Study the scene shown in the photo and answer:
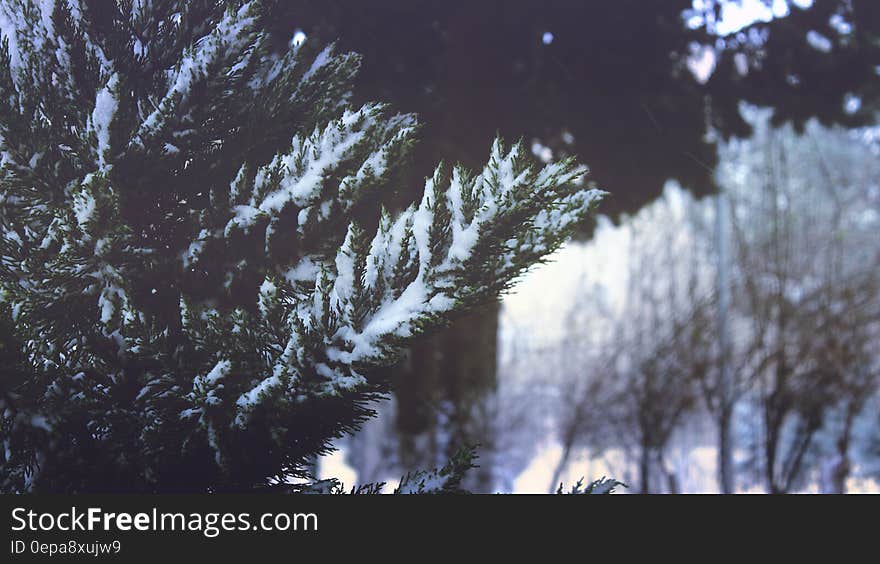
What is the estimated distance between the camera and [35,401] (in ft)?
4.69

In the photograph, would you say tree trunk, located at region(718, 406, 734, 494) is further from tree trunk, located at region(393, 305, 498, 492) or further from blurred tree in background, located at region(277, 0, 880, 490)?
tree trunk, located at region(393, 305, 498, 492)

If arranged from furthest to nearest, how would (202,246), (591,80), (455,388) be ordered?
(455,388) → (591,80) → (202,246)

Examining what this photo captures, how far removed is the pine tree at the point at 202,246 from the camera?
134cm

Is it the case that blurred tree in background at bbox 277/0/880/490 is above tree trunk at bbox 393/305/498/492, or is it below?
above

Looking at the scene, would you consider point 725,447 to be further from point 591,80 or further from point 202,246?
point 202,246

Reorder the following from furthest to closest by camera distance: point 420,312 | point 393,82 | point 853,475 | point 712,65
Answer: point 853,475 < point 712,65 < point 393,82 < point 420,312

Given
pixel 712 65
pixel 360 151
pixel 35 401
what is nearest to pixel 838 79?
pixel 712 65

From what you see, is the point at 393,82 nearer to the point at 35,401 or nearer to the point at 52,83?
the point at 52,83

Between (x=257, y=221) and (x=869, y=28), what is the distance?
113 inches

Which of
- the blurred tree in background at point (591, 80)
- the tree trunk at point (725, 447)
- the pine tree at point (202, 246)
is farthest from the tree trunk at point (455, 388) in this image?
the tree trunk at point (725, 447)

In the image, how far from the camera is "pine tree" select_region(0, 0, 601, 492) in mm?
1338

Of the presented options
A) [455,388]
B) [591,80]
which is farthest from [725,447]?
[591,80]

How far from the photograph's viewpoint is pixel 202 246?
1.52 meters

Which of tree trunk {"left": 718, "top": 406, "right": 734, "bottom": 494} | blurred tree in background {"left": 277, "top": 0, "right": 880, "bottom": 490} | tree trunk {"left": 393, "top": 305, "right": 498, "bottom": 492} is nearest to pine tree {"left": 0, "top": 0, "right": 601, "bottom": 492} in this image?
blurred tree in background {"left": 277, "top": 0, "right": 880, "bottom": 490}
